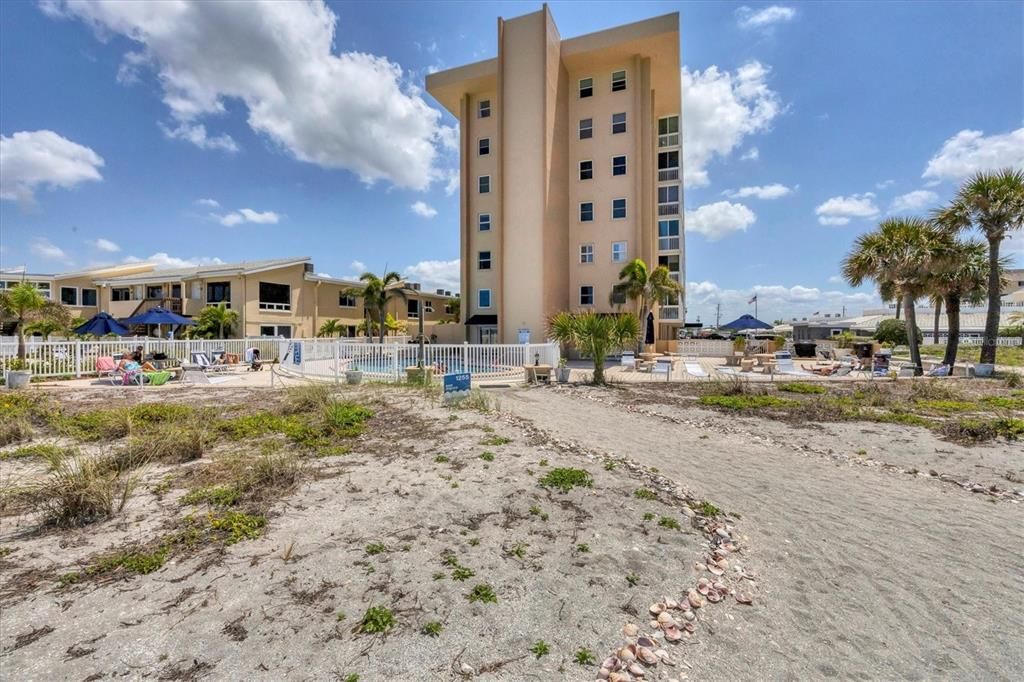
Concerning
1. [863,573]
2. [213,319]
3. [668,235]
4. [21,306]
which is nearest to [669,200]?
[668,235]

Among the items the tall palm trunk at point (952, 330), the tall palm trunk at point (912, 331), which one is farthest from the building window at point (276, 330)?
the tall palm trunk at point (952, 330)

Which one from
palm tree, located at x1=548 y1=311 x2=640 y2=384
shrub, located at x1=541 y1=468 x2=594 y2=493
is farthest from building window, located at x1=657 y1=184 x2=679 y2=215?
shrub, located at x1=541 y1=468 x2=594 y2=493

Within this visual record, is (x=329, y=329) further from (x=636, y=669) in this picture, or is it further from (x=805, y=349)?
(x=636, y=669)

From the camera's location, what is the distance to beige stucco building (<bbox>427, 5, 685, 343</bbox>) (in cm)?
2738

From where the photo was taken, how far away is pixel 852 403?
11648mm

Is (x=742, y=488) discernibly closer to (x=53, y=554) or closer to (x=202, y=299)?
(x=53, y=554)

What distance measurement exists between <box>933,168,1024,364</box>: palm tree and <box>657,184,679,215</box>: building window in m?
15.1

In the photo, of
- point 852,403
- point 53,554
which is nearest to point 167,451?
point 53,554

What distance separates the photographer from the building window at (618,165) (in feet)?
95.9

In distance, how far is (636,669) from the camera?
9.41ft

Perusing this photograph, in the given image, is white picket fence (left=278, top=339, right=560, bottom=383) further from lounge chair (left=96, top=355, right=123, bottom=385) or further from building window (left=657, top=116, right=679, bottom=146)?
building window (left=657, top=116, right=679, bottom=146)

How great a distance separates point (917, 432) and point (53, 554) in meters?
13.3

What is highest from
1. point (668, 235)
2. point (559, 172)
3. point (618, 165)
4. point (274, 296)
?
point (618, 165)

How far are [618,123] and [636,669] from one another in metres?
31.6
